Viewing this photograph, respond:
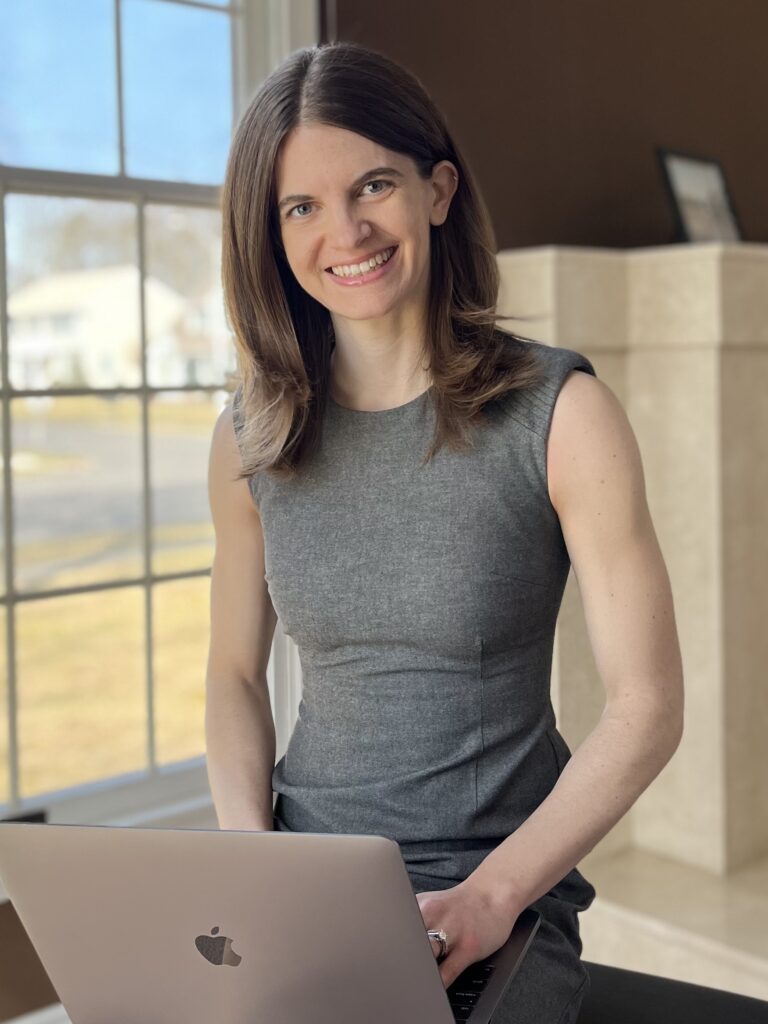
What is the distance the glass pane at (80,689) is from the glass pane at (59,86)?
A: 2.92ft

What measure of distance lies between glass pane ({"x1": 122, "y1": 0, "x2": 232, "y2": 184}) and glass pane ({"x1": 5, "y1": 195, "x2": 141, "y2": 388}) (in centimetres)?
15

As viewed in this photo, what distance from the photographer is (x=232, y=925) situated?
3.93ft

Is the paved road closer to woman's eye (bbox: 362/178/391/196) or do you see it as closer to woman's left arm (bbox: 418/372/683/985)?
woman's eye (bbox: 362/178/391/196)

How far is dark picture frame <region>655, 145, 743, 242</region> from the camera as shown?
3.51 m

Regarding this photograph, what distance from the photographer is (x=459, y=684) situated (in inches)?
62.5

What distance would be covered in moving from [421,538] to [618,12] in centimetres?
239

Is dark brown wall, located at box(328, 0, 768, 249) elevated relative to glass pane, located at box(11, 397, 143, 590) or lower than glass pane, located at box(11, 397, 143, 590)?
elevated

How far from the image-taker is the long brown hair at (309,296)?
5.21ft

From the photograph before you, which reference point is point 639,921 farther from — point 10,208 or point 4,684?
point 10,208

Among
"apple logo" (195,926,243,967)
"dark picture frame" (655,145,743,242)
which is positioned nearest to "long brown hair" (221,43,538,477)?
"apple logo" (195,926,243,967)

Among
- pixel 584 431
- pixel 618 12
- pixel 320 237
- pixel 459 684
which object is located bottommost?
pixel 459 684

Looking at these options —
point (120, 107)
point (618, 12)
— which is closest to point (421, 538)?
point (120, 107)

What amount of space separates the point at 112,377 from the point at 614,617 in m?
1.44

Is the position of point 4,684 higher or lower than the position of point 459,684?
lower
